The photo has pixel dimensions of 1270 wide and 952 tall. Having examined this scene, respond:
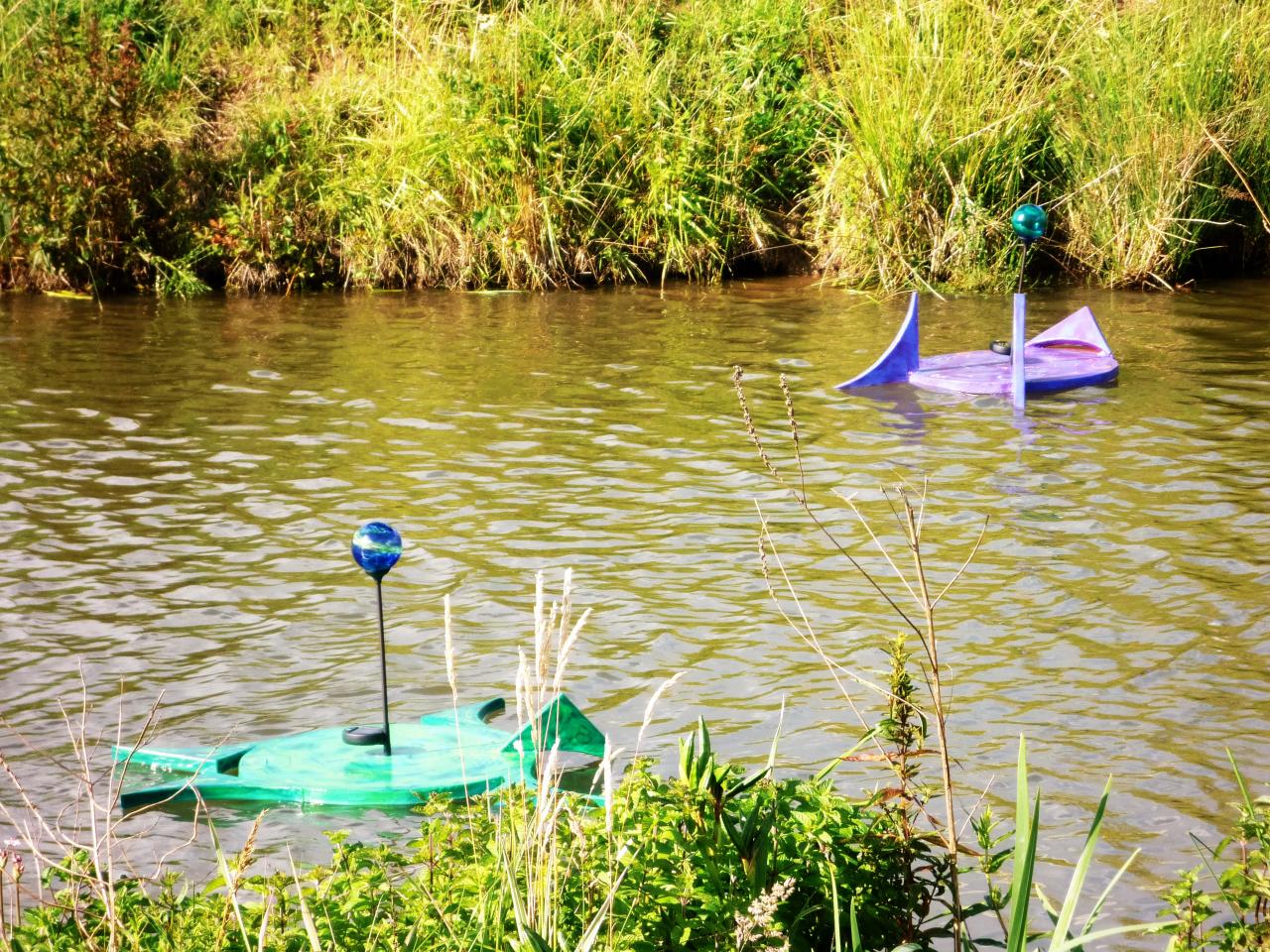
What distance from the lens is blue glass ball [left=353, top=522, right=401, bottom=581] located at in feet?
14.8

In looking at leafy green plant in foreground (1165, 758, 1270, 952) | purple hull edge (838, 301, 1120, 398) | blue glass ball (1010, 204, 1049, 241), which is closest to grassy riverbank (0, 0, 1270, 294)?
purple hull edge (838, 301, 1120, 398)

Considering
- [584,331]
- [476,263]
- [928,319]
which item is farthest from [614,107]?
[928,319]

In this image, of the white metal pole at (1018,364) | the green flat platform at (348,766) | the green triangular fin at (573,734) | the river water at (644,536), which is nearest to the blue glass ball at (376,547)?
the green flat platform at (348,766)

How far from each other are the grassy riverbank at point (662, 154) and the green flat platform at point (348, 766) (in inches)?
363

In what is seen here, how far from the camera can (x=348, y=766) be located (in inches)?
190

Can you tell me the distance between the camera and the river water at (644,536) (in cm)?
530

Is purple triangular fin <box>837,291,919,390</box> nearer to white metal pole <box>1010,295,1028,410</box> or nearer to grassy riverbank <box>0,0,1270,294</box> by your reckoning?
white metal pole <box>1010,295,1028,410</box>

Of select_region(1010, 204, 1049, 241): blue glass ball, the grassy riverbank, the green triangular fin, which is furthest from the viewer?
the grassy riverbank

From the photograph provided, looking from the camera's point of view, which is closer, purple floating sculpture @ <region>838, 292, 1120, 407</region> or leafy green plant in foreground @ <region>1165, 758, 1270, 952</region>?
leafy green plant in foreground @ <region>1165, 758, 1270, 952</region>

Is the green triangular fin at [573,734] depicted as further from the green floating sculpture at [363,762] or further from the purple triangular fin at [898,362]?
the purple triangular fin at [898,362]

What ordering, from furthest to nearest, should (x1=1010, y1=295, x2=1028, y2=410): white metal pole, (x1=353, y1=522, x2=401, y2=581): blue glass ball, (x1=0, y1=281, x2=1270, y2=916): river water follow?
(x1=1010, y1=295, x2=1028, y2=410): white metal pole
(x1=0, y1=281, x2=1270, y2=916): river water
(x1=353, y1=522, x2=401, y2=581): blue glass ball

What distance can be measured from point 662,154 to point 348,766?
32.7ft

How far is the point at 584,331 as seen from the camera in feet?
40.1

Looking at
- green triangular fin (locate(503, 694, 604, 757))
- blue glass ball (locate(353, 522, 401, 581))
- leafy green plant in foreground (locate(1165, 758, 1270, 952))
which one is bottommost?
green triangular fin (locate(503, 694, 604, 757))
